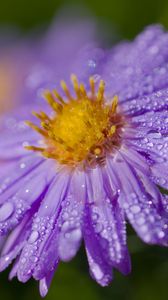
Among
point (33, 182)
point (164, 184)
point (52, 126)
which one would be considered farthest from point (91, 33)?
point (164, 184)

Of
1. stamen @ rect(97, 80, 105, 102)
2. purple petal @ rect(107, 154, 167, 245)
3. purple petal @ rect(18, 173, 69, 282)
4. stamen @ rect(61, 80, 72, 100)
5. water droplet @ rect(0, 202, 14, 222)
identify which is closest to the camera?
purple petal @ rect(107, 154, 167, 245)

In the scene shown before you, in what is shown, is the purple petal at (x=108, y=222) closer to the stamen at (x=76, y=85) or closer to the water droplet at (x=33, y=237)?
the water droplet at (x=33, y=237)

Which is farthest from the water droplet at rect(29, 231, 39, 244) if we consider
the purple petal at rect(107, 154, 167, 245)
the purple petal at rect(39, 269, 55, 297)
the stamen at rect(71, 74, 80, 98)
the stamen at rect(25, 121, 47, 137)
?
the stamen at rect(71, 74, 80, 98)

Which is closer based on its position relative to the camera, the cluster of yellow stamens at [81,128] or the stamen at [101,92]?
the cluster of yellow stamens at [81,128]

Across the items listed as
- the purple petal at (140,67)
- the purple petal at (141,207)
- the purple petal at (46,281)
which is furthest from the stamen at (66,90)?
the purple petal at (46,281)

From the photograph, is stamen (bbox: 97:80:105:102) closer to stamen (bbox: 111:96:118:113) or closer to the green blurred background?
stamen (bbox: 111:96:118:113)

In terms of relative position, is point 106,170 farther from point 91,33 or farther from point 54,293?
point 91,33
